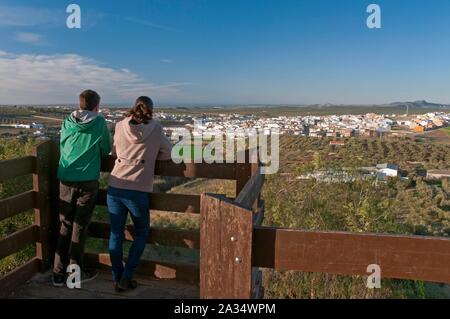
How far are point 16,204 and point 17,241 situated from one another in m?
0.30

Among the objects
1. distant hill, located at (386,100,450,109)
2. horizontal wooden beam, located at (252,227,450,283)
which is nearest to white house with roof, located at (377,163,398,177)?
horizontal wooden beam, located at (252,227,450,283)

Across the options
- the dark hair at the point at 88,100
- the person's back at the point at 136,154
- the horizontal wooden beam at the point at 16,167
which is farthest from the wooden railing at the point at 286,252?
the horizontal wooden beam at the point at 16,167

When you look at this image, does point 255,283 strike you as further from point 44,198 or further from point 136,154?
point 44,198

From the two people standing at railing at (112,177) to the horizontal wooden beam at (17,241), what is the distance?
26cm

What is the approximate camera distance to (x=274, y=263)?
1617mm

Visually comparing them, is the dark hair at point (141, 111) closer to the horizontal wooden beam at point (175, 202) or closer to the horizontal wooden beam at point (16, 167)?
the horizontal wooden beam at point (175, 202)

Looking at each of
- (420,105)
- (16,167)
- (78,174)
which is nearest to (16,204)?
(16,167)

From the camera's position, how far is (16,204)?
3.37m

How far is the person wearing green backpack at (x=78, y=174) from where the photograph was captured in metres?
3.34

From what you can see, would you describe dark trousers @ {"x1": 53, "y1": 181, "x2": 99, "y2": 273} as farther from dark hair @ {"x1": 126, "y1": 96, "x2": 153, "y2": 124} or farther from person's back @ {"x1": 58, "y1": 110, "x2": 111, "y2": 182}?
dark hair @ {"x1": 126, "y1": 96, "x2": 153, "y2": 124}

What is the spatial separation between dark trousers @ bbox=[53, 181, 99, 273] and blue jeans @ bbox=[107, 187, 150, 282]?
0.29m

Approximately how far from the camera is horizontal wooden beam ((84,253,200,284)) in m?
3.51

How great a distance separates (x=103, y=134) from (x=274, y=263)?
2.21m
